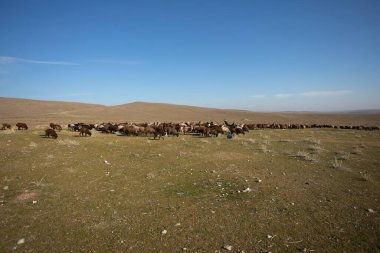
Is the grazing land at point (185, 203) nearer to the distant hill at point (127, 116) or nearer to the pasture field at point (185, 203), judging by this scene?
the pasture field at point (185, 203)

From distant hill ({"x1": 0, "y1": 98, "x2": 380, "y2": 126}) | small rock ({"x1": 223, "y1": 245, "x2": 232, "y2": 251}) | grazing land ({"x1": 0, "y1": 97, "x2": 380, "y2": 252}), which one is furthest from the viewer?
distant hill ({"x1": 0, "y1": 98, "x2": 380, "y2": 126})

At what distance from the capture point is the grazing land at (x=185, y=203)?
5.41 metres

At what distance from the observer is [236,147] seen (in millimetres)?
15922

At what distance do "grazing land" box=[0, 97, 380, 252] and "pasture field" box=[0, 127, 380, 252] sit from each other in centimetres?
3

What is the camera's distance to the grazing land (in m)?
5.41

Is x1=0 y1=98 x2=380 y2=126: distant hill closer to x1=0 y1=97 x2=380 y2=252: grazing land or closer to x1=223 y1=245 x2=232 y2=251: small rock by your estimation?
x1=0 y1=97 x2=380 y2=252: grazing land

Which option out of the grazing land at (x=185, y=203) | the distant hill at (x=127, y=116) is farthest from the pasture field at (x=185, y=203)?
the distant hill at (x=127, y=116)

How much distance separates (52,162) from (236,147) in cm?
985

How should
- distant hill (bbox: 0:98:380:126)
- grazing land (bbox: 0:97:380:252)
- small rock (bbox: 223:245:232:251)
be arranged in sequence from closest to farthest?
1. small rock (bbox: 223:245:232:251)
2. grazing land (bbox: 0:97:380:252)
3. distant hill (bbox: 0:98:380:126)

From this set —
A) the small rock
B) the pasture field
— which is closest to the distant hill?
the pasture field

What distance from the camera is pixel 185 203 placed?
725cm

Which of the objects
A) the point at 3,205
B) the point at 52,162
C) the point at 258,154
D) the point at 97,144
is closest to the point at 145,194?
the point at 3,205

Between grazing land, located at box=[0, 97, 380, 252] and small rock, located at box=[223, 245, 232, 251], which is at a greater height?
grazing land, located at box=[0, 97, 380, 252]

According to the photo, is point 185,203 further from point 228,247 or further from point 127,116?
point 127,116
